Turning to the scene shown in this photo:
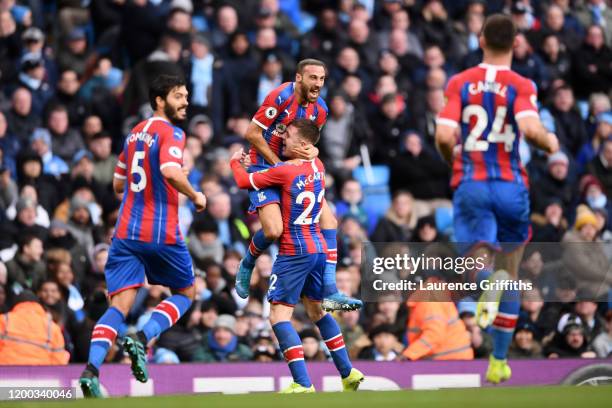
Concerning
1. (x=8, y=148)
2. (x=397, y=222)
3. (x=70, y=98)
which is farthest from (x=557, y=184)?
(x=8, y=148)

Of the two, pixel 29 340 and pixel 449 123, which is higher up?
pixel 449 123

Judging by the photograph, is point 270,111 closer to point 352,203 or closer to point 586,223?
point 352,203

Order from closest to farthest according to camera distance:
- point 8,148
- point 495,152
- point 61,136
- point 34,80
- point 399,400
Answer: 1. point 399,400
2. point 495,152
3. point 8,148
4. point 61,136
5. point 34,80

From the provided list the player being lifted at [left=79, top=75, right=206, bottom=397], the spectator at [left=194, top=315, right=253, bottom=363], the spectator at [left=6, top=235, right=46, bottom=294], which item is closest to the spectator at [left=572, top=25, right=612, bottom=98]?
the spectator at [left=194, top=315, right=253, bottom=363]

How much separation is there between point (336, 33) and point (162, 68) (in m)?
2.88

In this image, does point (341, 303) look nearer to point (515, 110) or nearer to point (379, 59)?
point (515, 110)

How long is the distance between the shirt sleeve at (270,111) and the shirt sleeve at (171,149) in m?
0.71

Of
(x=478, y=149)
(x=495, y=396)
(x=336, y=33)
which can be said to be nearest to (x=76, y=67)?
(x=336, y=33)

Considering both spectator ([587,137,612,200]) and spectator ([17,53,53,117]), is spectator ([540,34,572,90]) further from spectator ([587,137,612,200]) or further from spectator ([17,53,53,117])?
spectator ([17,53,53,117])

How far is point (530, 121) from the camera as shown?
10984 millimetres

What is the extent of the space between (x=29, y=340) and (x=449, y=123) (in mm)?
4163

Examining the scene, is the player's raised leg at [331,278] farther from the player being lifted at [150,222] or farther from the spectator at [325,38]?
the spectator at [325,38]

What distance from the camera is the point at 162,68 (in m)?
16.9

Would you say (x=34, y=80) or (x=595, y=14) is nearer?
(x=34, y=80)
